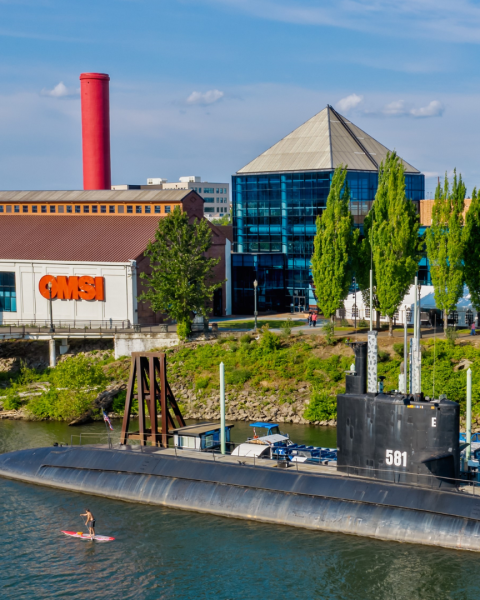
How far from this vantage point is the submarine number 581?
3388cm

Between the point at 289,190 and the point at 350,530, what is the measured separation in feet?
183

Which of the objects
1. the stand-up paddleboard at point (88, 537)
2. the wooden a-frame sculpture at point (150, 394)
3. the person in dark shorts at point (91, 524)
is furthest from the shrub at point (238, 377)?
the stand-up paddleboard at point (88, 537)

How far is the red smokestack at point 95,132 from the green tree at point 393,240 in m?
43.3

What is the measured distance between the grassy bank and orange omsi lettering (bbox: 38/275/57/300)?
9.83m

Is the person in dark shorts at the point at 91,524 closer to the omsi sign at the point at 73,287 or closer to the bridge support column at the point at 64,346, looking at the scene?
the bridge support column at the point at 64,346

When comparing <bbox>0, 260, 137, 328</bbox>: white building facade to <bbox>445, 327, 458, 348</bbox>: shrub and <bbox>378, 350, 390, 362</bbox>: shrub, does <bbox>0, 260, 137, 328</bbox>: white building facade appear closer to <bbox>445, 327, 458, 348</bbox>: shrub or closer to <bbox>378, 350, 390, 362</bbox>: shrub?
<bbox>378, 350, 390, 362</bbox>: shrub

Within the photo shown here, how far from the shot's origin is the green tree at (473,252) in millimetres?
61375

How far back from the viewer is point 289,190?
85500 mm

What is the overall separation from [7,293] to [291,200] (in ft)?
98.2

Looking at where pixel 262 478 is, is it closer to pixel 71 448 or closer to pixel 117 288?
pixel 71 448

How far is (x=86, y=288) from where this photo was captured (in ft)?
242

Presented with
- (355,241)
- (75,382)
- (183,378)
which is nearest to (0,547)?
(75,382)

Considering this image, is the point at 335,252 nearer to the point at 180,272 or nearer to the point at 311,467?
the point at 180,272

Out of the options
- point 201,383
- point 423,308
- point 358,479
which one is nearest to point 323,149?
point 423,308
